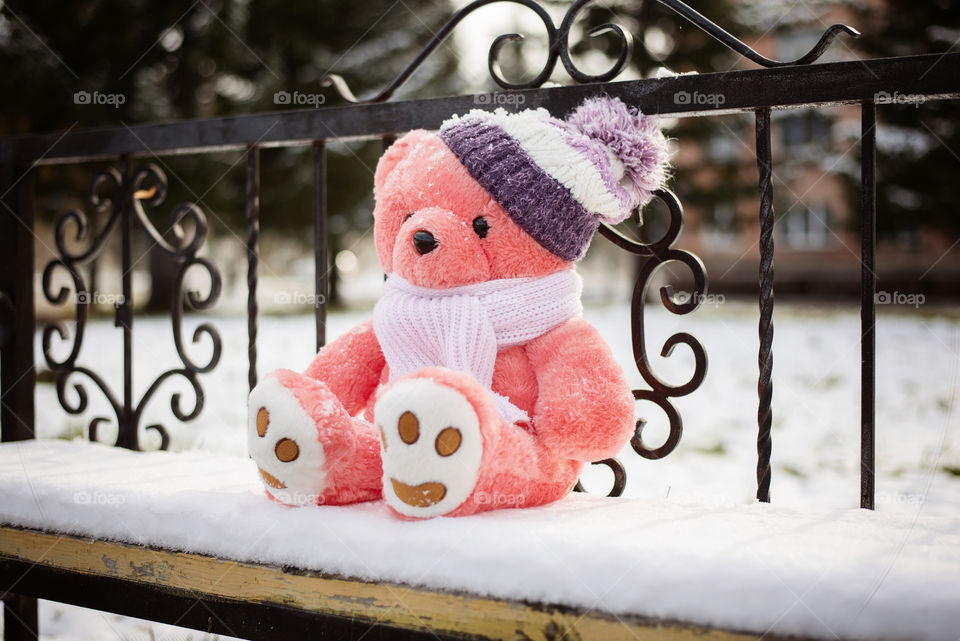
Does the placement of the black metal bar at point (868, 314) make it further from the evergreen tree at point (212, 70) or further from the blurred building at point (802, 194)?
the evergreen tree at point (212, 70)

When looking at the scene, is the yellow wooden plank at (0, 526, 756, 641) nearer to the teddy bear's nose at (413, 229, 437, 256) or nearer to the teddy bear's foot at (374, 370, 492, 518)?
the teddy bear's foot at (374, 370, 492, 518)

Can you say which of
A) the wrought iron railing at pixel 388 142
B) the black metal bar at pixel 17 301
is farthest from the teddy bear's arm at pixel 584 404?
the black metal bar at pixel 17 301

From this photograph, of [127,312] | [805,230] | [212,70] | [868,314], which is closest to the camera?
[868,314]

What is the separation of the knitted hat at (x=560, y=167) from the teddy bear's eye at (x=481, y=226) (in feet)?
0.15

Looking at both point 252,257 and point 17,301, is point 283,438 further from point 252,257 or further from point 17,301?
point 17,301

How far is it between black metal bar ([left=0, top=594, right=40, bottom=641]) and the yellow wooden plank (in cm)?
39

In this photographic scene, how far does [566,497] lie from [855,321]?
8897 mm

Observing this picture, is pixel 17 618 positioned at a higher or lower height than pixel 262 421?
lower

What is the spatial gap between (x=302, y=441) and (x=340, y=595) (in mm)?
234

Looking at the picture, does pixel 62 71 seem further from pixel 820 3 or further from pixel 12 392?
pixel 820 3

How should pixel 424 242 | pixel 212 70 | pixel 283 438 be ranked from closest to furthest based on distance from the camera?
pixel 283 438
pixel 424 242
pixel 212 70

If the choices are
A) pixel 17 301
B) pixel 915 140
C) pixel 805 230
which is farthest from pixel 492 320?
pixel 805 230

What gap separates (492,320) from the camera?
3.84ft

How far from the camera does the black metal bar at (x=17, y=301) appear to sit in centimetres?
185
